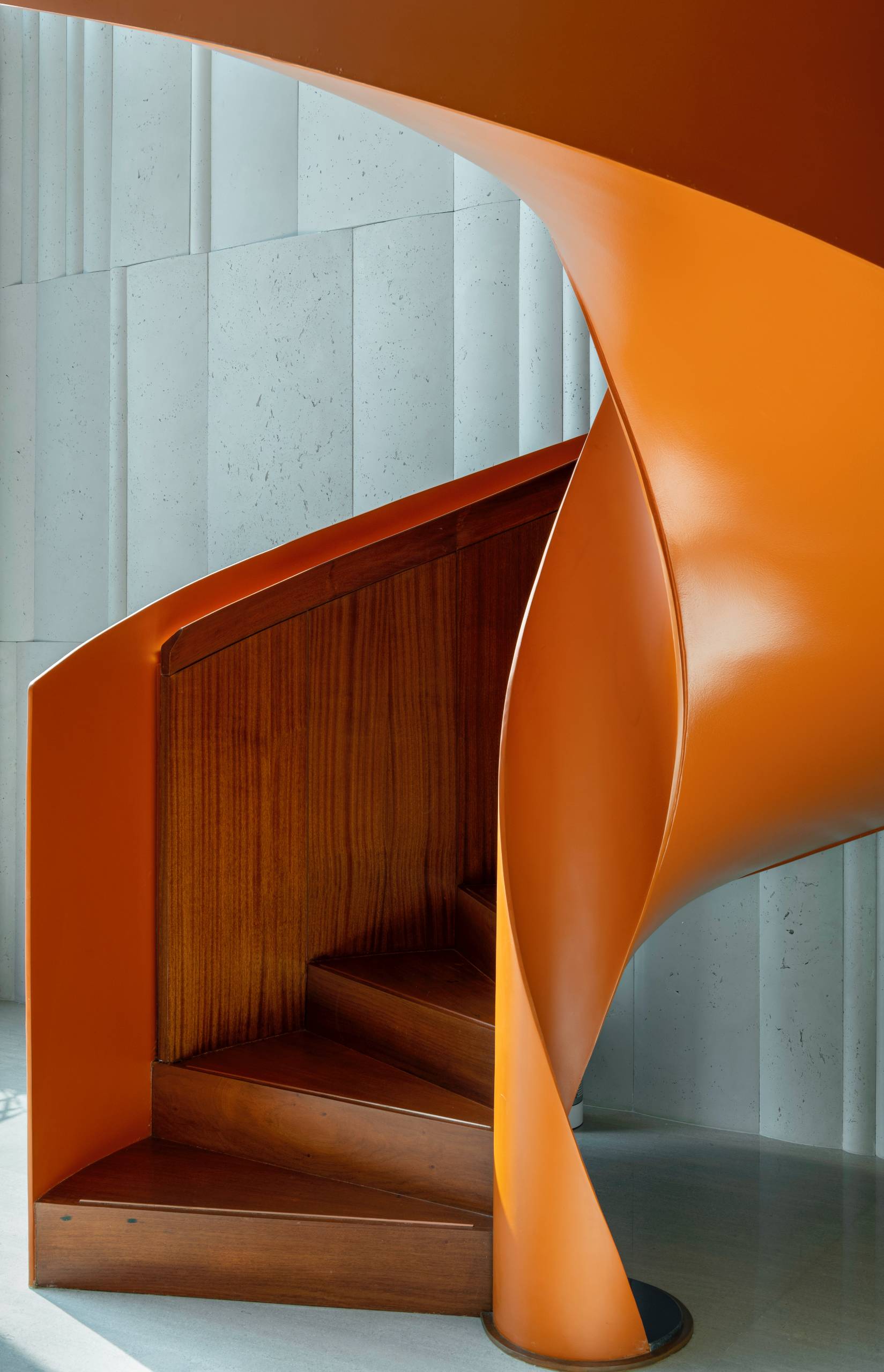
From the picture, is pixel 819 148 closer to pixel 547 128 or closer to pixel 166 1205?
pixel 547 128

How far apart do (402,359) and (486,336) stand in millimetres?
304

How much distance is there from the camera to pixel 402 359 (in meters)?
3.96

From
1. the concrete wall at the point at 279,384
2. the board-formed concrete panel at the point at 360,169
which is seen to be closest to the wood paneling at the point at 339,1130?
the concrete wall at the point at 279,384

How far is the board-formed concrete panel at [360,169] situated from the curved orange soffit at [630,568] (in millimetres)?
1631

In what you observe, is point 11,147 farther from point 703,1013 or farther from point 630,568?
point 703,1013

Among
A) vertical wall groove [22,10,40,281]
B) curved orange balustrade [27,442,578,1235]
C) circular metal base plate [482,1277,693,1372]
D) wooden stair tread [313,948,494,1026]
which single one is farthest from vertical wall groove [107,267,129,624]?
circular metal base plate [482,1277,693,1372]

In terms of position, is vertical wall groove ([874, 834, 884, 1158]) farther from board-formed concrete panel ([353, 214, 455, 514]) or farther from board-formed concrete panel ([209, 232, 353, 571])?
board-formed concrete panel ([209, 232, 353, 571])

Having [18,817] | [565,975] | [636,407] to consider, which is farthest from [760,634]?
[18,817]

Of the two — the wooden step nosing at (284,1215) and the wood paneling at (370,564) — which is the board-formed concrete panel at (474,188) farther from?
the wooden step nosing at (284,1215)

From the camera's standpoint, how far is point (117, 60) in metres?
4.50

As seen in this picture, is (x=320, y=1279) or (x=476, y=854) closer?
(x=320, y=1279)

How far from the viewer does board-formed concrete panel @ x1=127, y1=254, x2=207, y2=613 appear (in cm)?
434

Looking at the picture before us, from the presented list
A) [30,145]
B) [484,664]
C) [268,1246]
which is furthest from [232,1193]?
[30,145]

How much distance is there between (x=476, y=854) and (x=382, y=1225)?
115 cm
